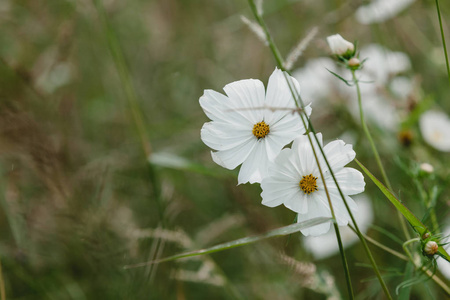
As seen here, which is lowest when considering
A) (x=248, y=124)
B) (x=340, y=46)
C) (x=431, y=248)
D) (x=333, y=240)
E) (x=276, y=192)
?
(x=333, y=240)

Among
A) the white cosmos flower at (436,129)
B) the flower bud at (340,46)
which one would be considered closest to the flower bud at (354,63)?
the flower bud at (340,46)

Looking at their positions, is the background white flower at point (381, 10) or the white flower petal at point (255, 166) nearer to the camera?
the white flower petal at point (255, 166)

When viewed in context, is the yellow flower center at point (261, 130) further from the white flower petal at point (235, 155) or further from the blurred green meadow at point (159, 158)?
the blurred green meadow at point (159, 158)

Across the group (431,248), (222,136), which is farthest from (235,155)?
(431,248)

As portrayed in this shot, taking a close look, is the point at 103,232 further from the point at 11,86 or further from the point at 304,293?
the point at 11,86

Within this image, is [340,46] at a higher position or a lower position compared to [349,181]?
higher

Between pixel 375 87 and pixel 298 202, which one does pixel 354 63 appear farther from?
pixel 375 87

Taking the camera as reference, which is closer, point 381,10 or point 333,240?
point 333,240
